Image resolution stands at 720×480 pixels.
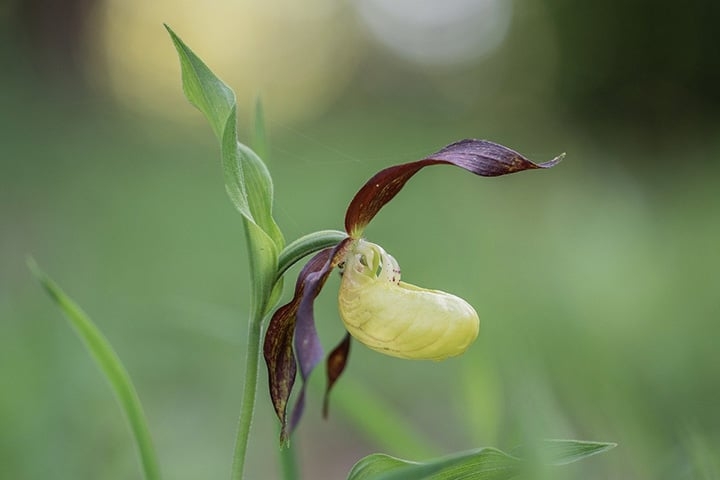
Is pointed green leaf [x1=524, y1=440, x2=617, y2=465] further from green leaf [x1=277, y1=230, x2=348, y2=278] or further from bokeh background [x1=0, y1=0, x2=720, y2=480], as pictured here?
green leaf [x1=277, y1=230, x2=348, y2=278]

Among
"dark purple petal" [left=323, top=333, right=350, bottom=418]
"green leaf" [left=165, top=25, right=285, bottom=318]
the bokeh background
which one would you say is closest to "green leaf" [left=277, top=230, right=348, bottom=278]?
"green leaf" [left=165, top=25, right=285, bottom=318]

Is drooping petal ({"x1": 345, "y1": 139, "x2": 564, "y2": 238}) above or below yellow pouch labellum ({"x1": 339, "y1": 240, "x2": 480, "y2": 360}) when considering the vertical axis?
above

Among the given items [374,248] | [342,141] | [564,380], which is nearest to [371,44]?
[342,141]

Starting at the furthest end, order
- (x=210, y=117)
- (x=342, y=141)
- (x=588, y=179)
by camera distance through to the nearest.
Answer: (x=342, y=141)
(x=588, y=179)
(x=210, y=117)

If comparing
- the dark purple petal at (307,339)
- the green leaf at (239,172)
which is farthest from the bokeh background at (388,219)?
the green leaf at (239,172)

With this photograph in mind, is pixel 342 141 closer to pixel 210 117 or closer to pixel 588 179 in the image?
pixel 588 179
